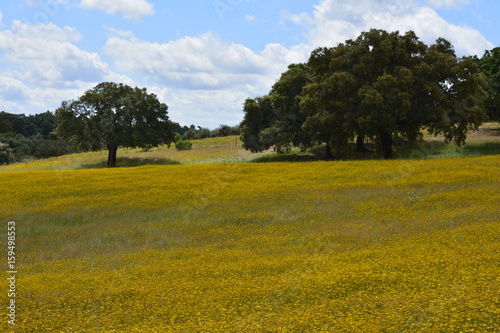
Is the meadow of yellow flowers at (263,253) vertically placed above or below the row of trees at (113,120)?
below

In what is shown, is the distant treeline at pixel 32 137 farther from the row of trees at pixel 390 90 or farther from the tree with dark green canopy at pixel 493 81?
the tree with dark green canopy at pixel 493 81

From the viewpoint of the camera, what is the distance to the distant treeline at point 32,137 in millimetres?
99188

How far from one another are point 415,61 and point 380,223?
3292 cm

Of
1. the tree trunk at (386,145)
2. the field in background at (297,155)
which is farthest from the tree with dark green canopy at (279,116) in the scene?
the tree trunk at (386,145)

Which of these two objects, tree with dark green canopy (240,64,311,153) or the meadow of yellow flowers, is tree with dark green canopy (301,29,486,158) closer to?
tree with dark green canopy (240,64,311,153)

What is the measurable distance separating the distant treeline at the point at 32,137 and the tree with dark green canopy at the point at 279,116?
18.8m

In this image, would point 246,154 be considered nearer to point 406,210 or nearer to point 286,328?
point 406,210

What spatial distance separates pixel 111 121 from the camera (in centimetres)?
6488

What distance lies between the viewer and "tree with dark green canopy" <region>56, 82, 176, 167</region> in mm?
65500

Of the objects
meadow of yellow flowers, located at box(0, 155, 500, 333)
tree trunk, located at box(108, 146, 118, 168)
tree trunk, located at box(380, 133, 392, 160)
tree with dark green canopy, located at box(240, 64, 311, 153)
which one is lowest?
meadow of yellow flowers, located at box(0, 155, 500, 333)

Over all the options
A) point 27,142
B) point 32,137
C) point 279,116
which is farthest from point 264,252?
point 32,137

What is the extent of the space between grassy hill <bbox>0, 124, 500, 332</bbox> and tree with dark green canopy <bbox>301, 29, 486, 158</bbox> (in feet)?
40.0

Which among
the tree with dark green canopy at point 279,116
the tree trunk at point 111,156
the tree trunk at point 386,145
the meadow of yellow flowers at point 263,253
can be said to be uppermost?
the tree with dark green canopy at point 279,116

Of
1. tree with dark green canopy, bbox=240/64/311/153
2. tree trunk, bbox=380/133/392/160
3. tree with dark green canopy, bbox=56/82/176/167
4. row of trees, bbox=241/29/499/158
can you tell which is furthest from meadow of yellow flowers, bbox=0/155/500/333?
tree with dark green canopy, bbox=56/82/176/167
